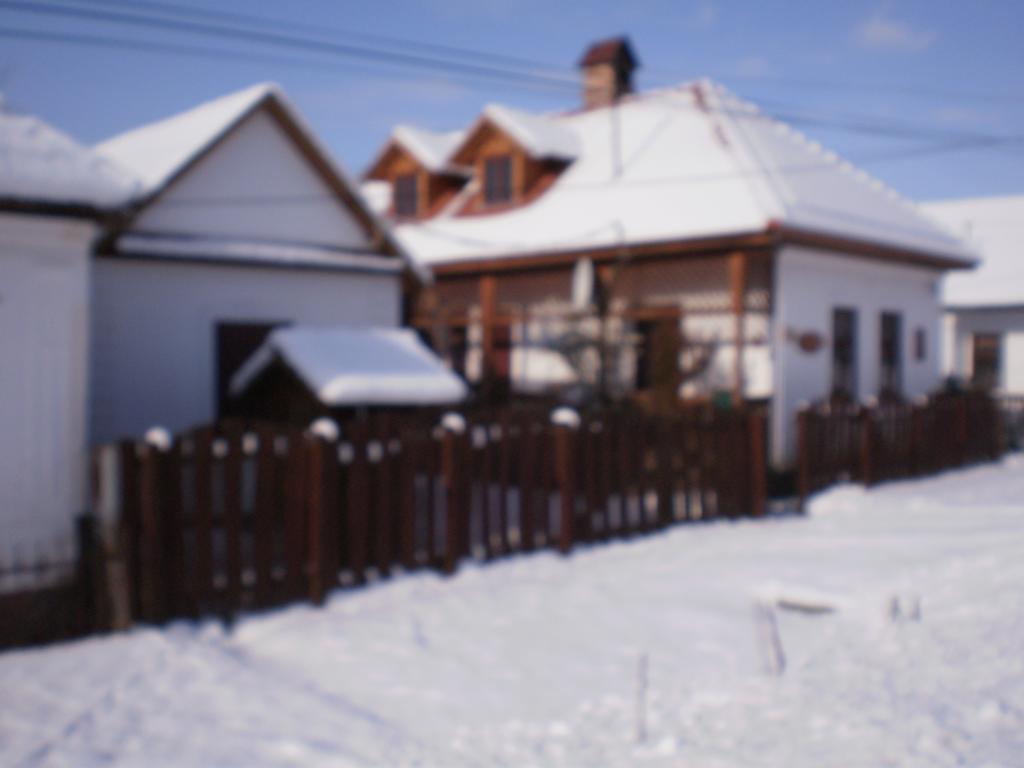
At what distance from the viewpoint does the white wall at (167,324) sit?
1053cm

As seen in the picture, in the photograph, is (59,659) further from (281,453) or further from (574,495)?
(574,495)

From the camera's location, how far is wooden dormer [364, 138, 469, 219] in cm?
1994

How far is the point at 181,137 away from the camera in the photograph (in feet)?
39.0

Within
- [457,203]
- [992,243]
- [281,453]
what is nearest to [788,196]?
[457,203]

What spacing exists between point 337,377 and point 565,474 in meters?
2.13

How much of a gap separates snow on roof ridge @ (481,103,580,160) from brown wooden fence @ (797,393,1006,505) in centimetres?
792

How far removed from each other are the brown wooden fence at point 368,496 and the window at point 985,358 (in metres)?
14.8

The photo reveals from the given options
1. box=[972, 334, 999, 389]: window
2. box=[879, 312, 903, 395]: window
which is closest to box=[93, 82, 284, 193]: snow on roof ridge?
box=[879, 312, 903, 395]: window

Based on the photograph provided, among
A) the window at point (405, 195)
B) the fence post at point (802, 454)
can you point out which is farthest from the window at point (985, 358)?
the window at point (405, 195)

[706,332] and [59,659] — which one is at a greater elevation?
[706,332]

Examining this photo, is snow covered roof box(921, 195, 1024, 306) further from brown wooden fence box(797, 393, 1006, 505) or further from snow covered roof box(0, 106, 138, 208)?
snow covered roof box(0, 106, 138, 208)

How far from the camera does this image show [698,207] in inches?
587

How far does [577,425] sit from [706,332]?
6.90 meters

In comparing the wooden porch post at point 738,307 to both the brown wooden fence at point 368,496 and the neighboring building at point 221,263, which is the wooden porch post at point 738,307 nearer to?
the brown wooden fence at point 368,496
